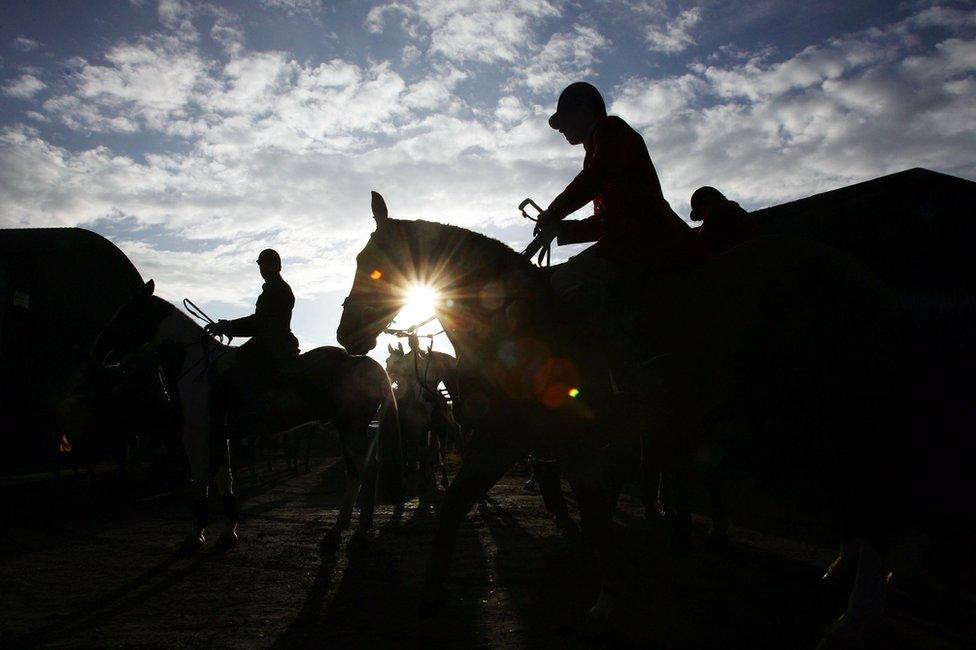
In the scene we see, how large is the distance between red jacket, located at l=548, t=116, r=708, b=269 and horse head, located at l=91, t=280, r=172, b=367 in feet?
19.0

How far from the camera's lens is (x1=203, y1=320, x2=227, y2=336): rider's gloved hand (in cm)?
681

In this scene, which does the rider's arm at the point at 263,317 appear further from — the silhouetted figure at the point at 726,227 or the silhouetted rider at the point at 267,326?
the silhouetted figure at the point at 726,227

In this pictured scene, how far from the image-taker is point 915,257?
955cm

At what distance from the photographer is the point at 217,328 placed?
270 inches

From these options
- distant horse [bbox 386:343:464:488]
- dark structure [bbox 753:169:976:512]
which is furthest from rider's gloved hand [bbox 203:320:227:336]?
dark structure [bbox 753:169:976:512]

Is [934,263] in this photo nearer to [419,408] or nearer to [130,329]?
[419,408]

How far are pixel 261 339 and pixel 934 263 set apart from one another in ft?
35.0

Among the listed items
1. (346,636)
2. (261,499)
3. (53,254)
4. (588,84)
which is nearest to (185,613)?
(346,636)

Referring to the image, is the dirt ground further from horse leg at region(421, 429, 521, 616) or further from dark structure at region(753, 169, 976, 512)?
dark structure at region(753, 169, 976, 512)

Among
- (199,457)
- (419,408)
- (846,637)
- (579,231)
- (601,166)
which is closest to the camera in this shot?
(846,637)

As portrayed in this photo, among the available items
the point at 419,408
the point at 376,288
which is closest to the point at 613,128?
the point at 376,288

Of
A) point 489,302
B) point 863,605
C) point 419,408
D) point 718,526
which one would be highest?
point 489,302

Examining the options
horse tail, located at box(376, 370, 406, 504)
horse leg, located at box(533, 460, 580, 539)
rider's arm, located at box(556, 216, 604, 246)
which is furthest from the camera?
horse tail, located at box(376, 370, 406, 504)

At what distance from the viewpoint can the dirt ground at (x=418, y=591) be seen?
10.8ft
